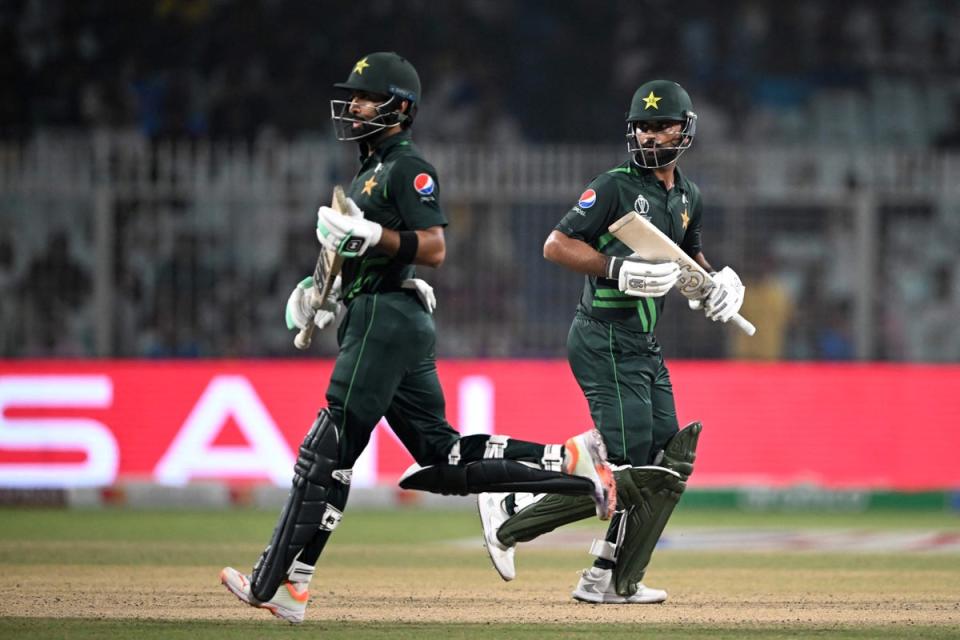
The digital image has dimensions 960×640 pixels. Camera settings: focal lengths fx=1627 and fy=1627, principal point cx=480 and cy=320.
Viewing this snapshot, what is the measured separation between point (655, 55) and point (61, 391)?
928 centimetres

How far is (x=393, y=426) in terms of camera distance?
6.75 m

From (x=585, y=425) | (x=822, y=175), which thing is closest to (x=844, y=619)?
(x=585, y=425)

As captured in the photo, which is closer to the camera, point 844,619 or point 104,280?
point 844,619

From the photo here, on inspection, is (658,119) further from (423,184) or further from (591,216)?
(423,184)

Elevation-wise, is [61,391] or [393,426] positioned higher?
[393,426]

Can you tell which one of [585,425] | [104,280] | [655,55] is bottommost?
[585,425]

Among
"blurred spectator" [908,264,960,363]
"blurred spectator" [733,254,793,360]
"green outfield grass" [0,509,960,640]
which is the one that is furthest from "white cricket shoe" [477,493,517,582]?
"blurred spectator" [908,264,960,363]

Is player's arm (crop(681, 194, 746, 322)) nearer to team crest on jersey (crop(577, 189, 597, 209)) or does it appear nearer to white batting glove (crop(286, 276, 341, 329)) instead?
team crest on jersey (crop(577, 189, 597, 209))

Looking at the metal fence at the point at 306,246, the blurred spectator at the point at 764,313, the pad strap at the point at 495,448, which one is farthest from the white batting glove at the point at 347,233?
the blurred spectator at the point at 764,313

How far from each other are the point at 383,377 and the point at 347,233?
0.61 meters

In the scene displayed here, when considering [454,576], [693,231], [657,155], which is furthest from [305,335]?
[454,576]

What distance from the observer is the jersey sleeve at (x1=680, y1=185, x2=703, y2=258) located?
7.50 m

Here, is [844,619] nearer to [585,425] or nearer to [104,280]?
[585,425]

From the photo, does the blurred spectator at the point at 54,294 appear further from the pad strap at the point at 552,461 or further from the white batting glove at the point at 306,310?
the pad strap at the point at 552,461
